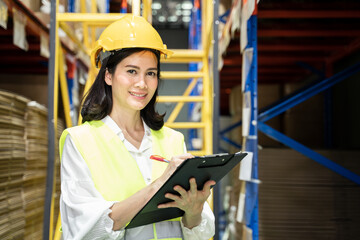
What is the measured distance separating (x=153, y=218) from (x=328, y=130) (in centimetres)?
507

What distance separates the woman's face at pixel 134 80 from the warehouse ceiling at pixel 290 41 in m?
2.47

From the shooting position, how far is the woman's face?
1.87m

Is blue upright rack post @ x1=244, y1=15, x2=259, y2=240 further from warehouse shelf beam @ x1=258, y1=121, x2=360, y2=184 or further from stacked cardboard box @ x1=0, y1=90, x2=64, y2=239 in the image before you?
stacked cardboard box @ x1=0, y1=90, x2=64, y2=239

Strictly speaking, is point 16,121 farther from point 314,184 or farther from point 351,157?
point 351,157

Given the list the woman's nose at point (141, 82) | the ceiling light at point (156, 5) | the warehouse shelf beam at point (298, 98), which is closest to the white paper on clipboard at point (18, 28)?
the woman's nose at point (141, 82)

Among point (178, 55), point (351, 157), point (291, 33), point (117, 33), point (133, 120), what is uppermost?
point (291, 33)

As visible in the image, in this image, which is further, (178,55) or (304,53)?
(304,53)

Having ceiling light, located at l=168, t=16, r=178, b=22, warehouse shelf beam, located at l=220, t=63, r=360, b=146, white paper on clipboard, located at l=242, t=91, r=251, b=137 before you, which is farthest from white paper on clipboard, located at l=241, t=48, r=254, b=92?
ceiling light, located at l=168, t=16, r=178, b=22

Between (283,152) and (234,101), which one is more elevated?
(234,101)

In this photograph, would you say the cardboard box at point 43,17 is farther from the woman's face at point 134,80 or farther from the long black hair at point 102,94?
the woman's face at point 134,80

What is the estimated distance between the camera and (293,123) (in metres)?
6.50

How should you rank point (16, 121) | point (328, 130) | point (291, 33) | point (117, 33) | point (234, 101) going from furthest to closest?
point (234, 101) < point (328, 130) < point (291, 33) < point (16, 121) < point (117, 33)

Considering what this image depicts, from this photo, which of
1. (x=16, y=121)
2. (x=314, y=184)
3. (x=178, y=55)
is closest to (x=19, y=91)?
(x=16, y=121)

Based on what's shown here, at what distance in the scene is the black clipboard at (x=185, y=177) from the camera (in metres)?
1.51
